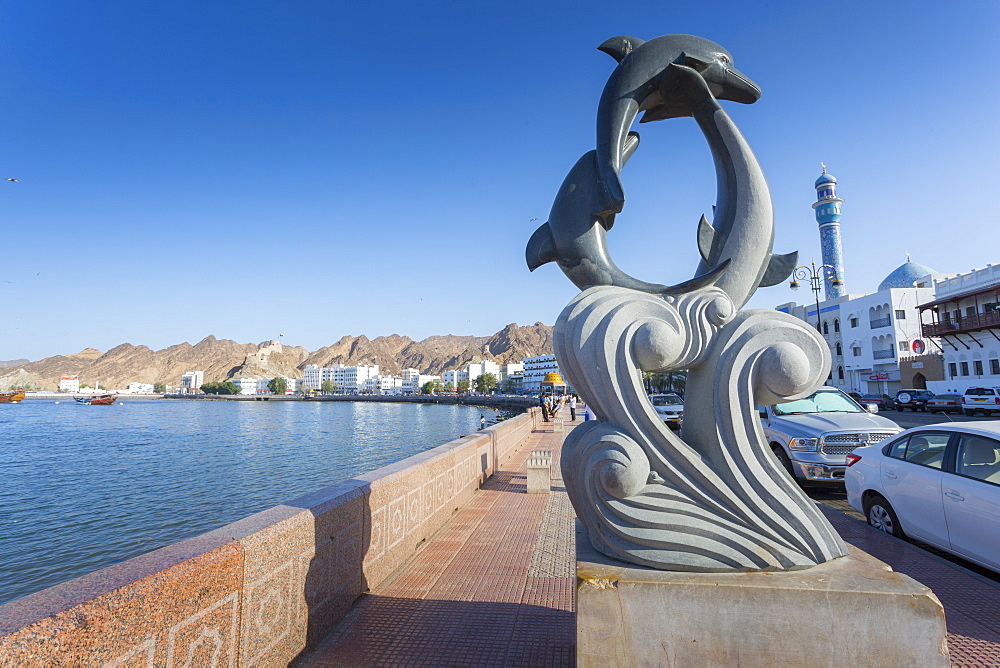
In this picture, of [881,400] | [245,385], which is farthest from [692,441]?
[245,385]

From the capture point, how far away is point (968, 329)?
1246 inches

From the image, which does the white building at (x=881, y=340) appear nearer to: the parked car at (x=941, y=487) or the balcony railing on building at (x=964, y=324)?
the balcony railing on building at (x=964, y=324)

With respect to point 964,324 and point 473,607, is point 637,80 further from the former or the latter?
point 964,324

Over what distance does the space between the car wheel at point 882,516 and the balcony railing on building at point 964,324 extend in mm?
33715

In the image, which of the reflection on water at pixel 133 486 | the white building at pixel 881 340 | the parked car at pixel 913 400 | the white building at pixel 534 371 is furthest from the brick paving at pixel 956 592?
the white building at pixel 534 371

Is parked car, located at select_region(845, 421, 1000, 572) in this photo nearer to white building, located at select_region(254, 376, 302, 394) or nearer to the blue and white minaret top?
the blue and white minaret top

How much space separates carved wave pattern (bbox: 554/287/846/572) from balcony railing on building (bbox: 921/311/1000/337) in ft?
123

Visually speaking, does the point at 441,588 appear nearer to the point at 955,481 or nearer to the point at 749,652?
the point at 749,652

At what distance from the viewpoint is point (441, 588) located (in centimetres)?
443

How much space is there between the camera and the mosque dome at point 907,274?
166ft

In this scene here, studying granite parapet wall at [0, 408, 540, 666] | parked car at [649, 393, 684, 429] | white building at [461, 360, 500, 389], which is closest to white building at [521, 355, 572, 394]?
white building at [461, 360, 500, 389]

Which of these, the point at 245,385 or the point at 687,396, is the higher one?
the point at 687,396

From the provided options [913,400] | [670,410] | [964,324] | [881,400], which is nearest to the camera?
[670,410]

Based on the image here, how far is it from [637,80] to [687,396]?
226 cm
